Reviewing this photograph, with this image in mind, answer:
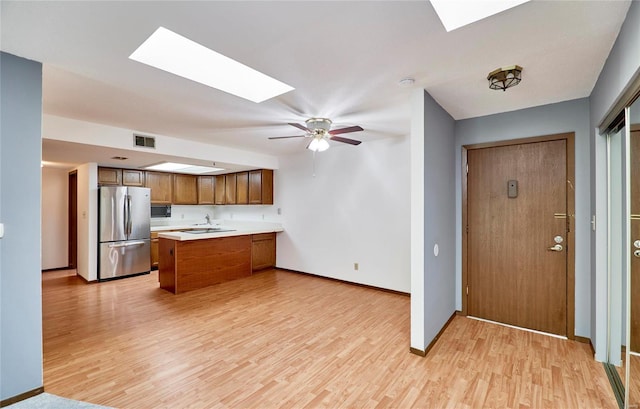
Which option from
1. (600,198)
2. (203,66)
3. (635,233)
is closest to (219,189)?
(203,66)

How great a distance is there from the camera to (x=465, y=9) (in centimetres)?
157

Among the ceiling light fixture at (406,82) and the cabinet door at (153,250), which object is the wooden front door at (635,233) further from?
the cabinet door at (153,250)

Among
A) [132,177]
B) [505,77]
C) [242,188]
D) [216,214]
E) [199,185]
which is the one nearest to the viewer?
[505,77]

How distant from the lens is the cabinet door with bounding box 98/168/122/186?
17.2 ft

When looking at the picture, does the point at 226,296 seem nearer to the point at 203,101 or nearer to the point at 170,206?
the point at 203,101

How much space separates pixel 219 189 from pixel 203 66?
475 centimetres

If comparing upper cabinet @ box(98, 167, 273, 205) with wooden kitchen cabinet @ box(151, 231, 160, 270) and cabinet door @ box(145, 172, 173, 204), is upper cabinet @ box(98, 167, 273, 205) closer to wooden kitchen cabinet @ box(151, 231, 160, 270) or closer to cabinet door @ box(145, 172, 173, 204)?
cabinet door @ box(145, 172, 173, 204)

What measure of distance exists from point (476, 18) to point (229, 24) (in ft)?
4.47

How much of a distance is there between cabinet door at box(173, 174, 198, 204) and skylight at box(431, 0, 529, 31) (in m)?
6.18

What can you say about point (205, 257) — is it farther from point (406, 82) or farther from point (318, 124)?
point (406, 82)

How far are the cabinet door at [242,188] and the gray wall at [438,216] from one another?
4.26 m

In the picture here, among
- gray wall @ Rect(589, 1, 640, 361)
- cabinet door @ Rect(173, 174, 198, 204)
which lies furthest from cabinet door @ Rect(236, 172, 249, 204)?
gray wall @ Rect(589, 1, 640, 361)

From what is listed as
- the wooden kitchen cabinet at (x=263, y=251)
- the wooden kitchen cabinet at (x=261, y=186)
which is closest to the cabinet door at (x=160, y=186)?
the wooden kitchen cabinet at (x=261, y=186)

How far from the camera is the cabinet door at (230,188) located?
6.49 metres
